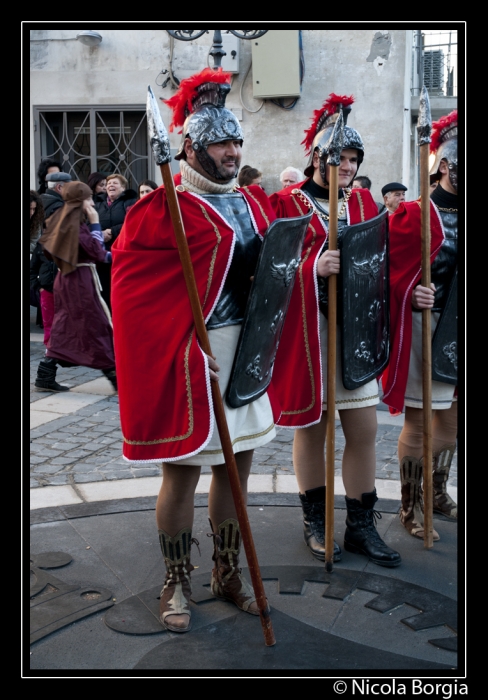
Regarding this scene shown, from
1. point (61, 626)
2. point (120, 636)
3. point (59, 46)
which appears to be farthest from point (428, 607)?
point (59, 46)

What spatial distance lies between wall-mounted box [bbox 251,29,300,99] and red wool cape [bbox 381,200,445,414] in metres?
7.76

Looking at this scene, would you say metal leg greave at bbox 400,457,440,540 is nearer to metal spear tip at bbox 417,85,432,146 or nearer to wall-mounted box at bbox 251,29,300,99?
metal spear tip at bbox 417,85,432,146

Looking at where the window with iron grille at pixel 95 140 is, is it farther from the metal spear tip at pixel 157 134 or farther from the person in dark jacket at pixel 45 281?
the metal spear tip at pixel 157 134

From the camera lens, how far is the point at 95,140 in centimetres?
1165

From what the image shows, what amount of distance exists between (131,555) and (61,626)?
64cm

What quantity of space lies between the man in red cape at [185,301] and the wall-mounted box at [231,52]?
343 inches

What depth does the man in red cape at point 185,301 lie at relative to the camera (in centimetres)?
278

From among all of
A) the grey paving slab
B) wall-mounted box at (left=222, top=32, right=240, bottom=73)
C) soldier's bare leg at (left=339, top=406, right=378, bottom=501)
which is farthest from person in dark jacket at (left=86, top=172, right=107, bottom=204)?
soldier's bare leg at (left=339, top=406, right=378, bottom=501)

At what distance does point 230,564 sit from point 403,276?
1.57 m

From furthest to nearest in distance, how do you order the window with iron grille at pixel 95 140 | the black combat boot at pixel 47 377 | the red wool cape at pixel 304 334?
1. the window with iron grille at pixel 95 140
2. the black combat boot at pixel 47 377
3. the red wool cape at pixel 304 334

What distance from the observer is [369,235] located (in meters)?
3.39

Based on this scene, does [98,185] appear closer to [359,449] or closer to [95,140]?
[95,140]

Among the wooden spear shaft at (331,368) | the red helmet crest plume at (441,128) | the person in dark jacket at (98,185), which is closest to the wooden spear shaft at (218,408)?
the wooden spear shaft at (331,368)
